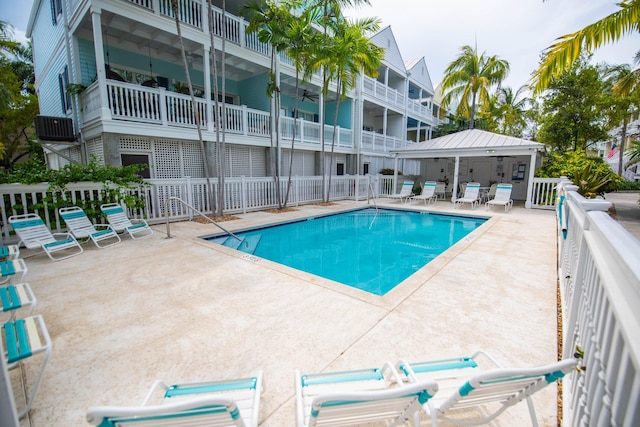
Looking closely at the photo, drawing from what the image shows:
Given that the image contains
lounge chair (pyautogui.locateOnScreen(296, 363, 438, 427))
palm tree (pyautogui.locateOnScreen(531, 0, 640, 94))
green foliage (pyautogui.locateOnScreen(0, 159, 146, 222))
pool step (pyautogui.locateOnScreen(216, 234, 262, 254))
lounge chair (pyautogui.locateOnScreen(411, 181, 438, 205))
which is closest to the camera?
lounge chair (pyautogui.locateOnScreen(296, 363, 438, 427))

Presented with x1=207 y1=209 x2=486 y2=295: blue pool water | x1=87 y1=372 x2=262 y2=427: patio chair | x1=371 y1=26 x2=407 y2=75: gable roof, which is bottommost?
x1=207 y1=209 x2=486 y2=295: blue pool water

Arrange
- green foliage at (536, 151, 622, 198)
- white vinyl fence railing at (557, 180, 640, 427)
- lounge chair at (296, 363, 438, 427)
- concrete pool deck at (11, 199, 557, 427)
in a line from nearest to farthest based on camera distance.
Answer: white vinyl fence railing at (557, 180, 640, 427)
lounge chair at (296, 363, 438, 427)
concrete pool deck at (11, 199, 557, 427)
green foliage at (536, 151, 622, 198)

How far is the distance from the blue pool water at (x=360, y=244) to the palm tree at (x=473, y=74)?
12503 millimetres

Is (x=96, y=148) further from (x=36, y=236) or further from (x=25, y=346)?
(x=25, y=346)

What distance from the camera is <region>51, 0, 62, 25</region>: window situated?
10.3 m

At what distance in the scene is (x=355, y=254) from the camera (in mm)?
7004

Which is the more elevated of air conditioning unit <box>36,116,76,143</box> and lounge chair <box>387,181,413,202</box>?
air conditioning unit <box>36,116,76,143</box>

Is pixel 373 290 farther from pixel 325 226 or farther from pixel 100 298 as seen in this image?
pixel 325 226

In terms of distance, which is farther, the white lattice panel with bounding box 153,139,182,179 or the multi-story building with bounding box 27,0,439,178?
the white lattice panel with bounding box 153,139,182,179

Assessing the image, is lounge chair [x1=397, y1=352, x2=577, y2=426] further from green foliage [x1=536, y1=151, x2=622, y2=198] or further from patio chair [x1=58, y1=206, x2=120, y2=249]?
green foliage [x1=536, y1=151, x2=622, y2=198]

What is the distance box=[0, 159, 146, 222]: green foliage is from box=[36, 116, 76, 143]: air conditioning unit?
3872 mm

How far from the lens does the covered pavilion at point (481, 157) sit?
1251 centimetres

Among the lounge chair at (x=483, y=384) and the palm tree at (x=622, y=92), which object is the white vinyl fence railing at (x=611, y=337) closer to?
the lounge chair at (x=483, y=384)

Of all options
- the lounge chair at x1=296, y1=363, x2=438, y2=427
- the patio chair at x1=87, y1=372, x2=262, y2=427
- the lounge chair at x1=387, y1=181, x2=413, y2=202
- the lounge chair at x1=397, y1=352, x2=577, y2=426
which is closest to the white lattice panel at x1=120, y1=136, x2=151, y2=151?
the lounge chair at x1=296, y1=363, x2=438, y2=427
